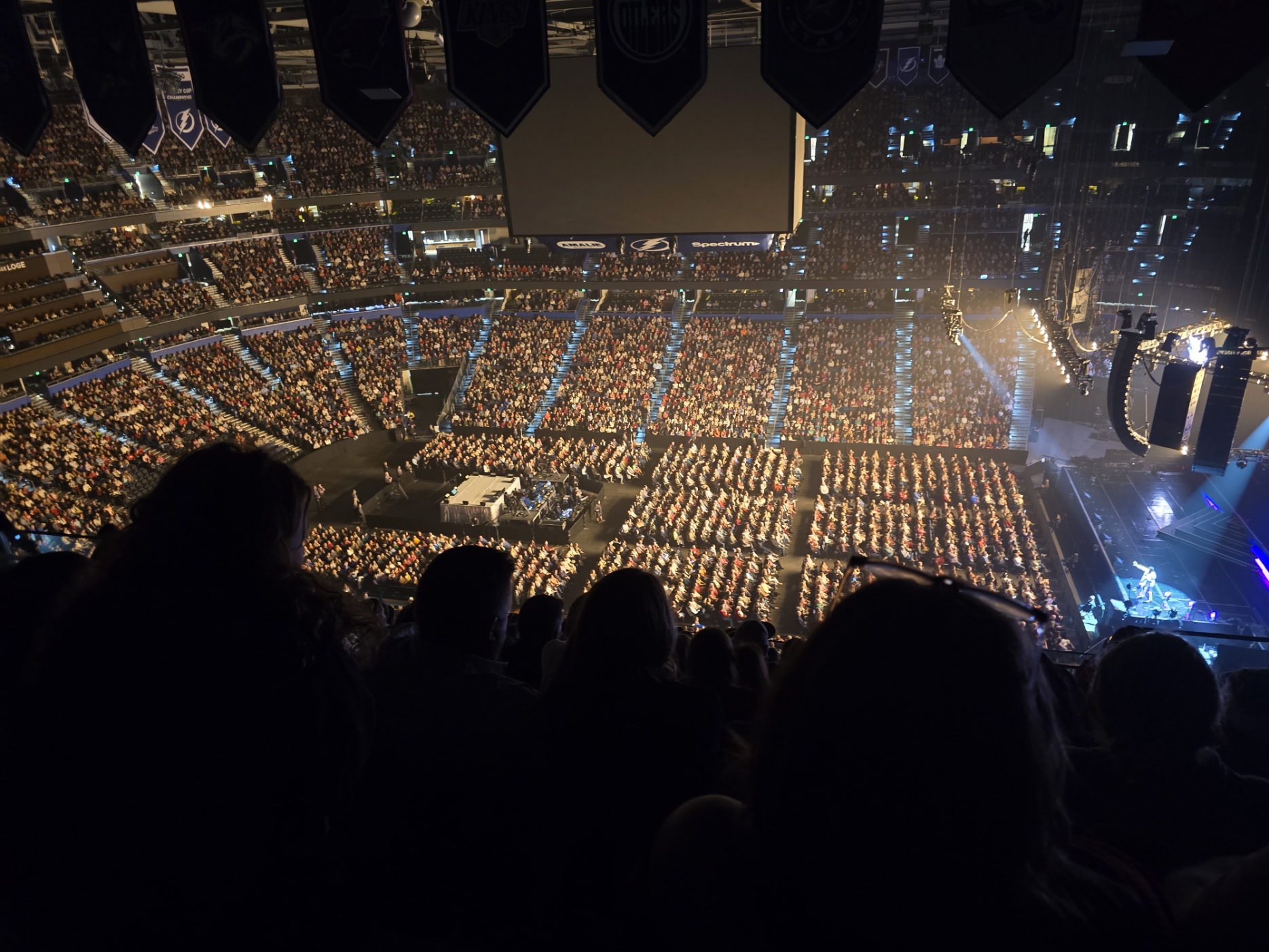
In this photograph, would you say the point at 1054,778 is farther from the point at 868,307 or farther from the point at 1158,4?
the point at 868,307

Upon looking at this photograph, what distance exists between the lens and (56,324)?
22078mm

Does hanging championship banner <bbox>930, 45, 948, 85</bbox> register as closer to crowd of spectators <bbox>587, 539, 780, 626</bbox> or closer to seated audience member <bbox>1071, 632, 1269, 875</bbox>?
crowd of spectators <bbox>587, 539, 780, 626</bbox>

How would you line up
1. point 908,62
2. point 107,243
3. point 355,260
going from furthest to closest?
1. point 355,260
2. point 107,243
3. point 908,62

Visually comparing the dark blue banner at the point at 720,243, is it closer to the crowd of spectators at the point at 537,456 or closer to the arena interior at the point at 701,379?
the arena interior at the point at 701,379

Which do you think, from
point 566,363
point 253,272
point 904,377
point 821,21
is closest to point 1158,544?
point 904,377

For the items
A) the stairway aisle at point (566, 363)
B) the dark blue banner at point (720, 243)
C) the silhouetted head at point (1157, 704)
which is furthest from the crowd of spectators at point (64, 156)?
the silhouetted head at point (1157, 704)

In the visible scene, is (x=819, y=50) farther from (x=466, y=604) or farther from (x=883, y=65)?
(x=883, y=65)

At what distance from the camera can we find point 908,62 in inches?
726

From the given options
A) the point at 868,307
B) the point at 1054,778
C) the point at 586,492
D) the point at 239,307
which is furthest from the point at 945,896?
the point at 239,307

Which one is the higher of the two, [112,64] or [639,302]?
[639,302]

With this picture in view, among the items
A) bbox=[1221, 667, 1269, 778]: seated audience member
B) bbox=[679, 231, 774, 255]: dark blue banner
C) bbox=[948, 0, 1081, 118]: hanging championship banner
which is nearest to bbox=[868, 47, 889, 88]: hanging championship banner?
bbox=[679, 231, 774, 255]: dark blue banner

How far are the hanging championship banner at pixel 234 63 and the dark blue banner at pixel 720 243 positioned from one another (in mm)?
10445

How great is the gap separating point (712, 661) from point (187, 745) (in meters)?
2.09

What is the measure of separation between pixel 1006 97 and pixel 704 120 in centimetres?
644
